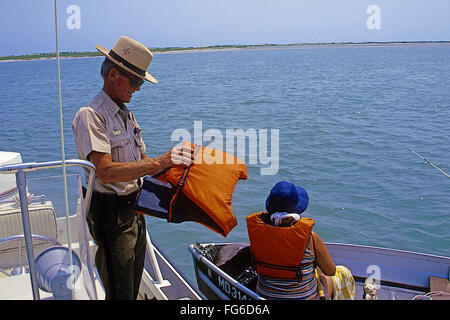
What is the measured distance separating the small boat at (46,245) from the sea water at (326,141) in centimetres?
379

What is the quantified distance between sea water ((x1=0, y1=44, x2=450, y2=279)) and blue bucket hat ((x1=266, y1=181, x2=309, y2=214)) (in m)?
3.81

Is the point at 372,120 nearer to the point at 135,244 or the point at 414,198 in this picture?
the point at 414,198

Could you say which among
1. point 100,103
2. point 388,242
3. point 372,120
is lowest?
point 388,242

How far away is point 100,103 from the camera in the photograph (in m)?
2.34

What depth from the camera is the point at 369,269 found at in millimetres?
4109

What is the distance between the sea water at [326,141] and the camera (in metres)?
7.62

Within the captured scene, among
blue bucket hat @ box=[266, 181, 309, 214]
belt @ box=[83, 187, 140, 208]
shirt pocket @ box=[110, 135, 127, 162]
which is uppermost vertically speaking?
shirt pocket @ box=[110, 135, 127, 162]

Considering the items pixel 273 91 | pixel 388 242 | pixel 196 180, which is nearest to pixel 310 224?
pixel 196 180

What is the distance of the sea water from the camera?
762 cm

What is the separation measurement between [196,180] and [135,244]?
0.52m

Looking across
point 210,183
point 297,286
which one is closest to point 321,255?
point 297,286

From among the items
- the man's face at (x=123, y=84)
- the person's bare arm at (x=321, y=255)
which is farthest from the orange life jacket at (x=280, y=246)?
the man's face at (x=123, y=84)

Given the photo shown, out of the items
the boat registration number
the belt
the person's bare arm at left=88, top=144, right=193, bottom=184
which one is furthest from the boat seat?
the boat registration number

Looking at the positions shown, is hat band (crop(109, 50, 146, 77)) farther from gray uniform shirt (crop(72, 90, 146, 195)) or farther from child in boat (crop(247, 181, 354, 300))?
child in boat (crop(247, 181, 354, 300))
